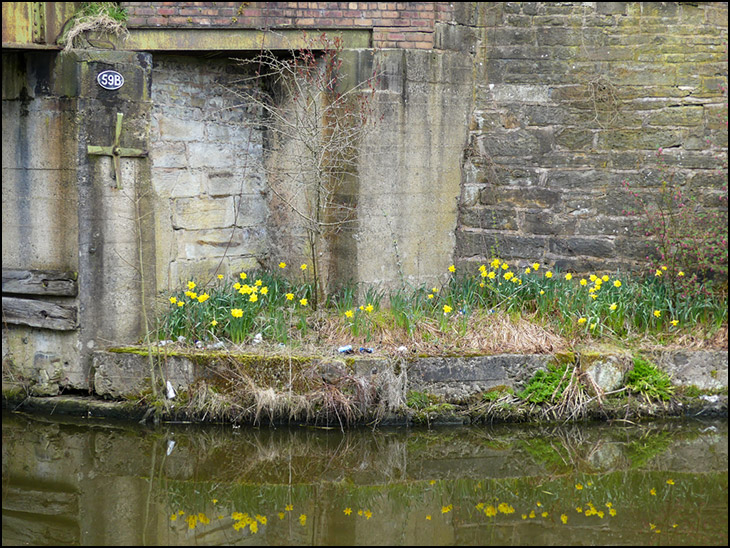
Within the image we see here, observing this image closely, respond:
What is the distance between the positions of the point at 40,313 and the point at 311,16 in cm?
336

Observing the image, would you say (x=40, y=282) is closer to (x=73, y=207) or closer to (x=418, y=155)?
(x=73, y=207)

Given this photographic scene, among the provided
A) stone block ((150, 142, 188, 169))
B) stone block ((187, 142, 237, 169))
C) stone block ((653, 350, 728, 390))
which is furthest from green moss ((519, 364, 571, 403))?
stone block ((150, 142, 188, 169))

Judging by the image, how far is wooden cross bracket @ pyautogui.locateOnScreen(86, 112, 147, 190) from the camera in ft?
22.9

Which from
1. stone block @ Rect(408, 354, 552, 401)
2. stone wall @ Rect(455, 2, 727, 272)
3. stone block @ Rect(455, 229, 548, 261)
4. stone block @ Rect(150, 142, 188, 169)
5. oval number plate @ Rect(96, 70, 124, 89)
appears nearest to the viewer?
stone block @ Rect(408, 354, 552, 401)

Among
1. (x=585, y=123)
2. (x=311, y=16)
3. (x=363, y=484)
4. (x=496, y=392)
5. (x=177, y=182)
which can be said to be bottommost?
(x=363, y=484)

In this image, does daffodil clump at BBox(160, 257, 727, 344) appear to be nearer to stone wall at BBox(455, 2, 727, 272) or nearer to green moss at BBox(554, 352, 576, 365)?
green moss at BBox(554, 352, 576, 365)

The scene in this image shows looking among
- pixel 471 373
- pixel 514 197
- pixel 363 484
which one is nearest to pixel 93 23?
pixel 514 197

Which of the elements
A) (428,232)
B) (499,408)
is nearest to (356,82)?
(428,232)

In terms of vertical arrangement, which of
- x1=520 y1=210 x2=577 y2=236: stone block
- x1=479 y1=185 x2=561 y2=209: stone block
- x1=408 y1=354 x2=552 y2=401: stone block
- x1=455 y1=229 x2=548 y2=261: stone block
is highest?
x1=479 y1=185 x2=561 y2=209: stone block

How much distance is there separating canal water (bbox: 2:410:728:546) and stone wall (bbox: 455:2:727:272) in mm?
2002

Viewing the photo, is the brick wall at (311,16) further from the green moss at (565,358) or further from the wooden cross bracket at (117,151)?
the green moss at (565,358)

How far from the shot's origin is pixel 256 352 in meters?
6.89

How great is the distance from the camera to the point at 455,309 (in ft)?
24.7

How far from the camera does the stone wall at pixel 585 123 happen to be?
307 inches
